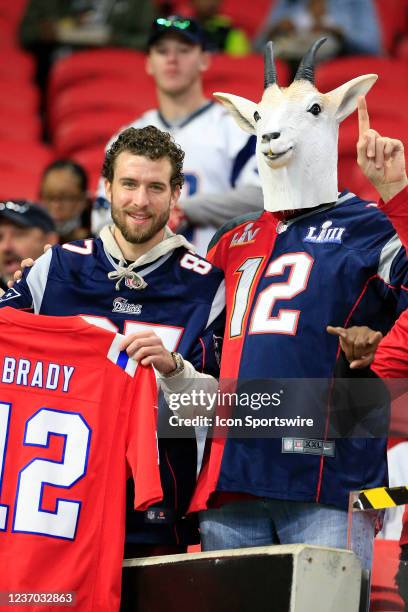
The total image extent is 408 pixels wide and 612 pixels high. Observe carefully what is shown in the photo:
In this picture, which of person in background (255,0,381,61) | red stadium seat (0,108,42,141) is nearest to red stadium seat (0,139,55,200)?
red stadium seat (0,108,42,141)

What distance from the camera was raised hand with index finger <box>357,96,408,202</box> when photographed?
3113 millimetres

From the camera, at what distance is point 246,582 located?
9.70ft

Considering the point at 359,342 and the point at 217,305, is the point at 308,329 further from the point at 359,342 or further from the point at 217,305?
the point at 217,305

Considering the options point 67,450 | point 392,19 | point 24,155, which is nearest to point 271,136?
point 67,450

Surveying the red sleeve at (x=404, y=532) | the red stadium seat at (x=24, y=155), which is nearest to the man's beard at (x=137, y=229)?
the red sleeve at (x=404, y=532)

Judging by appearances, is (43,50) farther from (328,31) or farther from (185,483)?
(185,483)

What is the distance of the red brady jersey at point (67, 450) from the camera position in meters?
3.19

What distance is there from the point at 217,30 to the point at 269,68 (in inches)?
159

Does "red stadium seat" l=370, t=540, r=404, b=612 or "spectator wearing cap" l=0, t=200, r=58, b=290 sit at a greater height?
"spectator wearing cap" l=0, t=200, r=58, b=290

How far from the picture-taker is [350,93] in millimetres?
3408

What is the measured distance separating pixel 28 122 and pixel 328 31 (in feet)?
6.05

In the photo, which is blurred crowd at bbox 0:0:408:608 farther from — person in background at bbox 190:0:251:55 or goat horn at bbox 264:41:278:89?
goat horn at bbox 264:41:278:89

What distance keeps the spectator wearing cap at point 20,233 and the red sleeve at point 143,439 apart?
145 centimetres

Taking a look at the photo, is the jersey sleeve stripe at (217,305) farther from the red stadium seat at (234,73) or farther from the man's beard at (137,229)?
the red stadium seat at (234,73)
